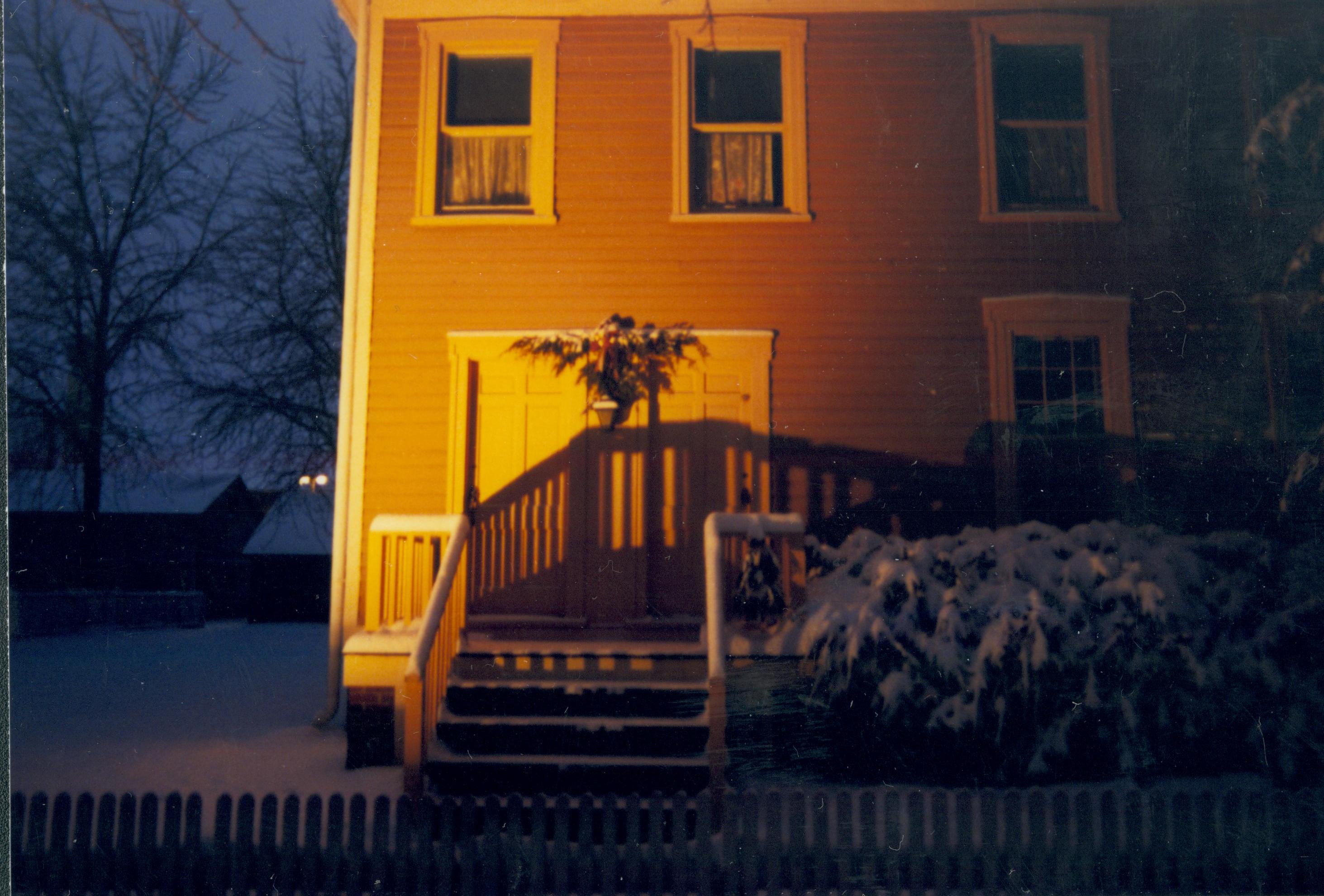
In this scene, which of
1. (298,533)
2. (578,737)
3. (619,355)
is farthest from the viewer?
(298,533)

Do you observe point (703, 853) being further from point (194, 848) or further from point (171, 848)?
point (171, 848)

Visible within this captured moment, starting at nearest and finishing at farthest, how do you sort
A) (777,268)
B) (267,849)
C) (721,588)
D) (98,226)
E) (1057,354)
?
(267,849), (721,588), (777,268), (1057,354), (98,226)

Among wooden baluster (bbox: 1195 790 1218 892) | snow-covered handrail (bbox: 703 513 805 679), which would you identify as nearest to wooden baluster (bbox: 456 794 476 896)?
snow-covered handrail (bbox: 703 513 805 679)

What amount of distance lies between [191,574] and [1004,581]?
913 inches

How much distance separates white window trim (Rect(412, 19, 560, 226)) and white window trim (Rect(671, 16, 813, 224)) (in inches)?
44.2

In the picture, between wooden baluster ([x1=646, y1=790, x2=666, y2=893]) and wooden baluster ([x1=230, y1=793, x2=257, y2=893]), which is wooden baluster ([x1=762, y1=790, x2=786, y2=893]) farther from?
wooden baluster ([x1=230, y1=793, x2=257, y2=893])

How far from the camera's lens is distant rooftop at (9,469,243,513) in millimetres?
18938

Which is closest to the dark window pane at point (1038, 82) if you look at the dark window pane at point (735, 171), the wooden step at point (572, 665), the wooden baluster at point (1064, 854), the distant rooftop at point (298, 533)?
the dark window pane at point (735, 171)

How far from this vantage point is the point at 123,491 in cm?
2091

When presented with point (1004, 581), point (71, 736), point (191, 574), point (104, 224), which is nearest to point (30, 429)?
point (104, 224)

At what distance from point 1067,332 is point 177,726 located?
897cm

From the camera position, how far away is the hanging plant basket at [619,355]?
293 inches

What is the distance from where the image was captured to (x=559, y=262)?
7.73 m

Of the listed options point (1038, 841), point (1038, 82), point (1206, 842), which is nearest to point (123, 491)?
point (1038, 82)
